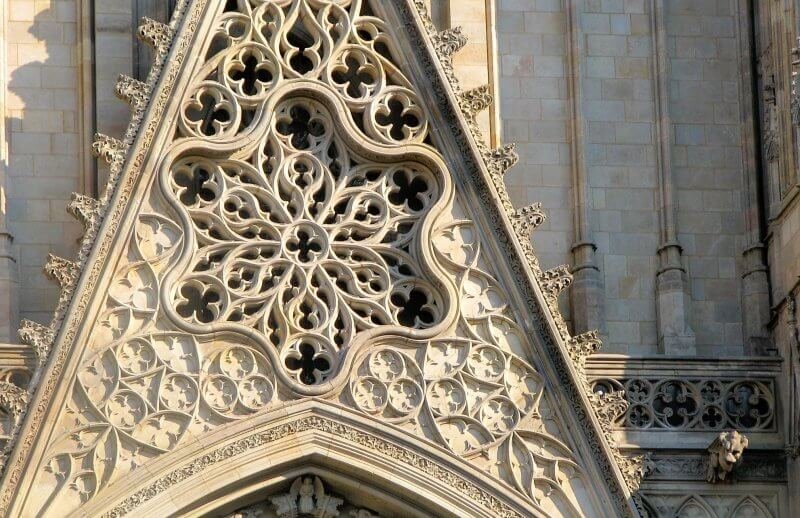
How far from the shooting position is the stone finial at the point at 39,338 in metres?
20.9

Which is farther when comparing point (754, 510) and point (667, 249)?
point (667, 249)

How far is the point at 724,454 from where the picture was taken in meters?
21.3

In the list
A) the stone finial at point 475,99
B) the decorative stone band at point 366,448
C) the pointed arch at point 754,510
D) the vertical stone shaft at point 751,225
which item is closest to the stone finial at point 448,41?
the stone finial at point 475,99

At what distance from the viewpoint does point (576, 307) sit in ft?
73.4

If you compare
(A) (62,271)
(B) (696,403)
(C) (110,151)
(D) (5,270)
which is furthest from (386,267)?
(D) (5,270)

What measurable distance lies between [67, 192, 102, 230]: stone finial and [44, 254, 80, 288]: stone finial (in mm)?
301

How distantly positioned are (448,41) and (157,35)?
6.84ft

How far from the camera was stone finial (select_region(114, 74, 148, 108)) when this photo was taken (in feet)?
70.7

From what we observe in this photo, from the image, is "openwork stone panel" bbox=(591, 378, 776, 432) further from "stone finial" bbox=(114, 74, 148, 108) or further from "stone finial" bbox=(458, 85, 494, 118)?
"stone finial" bbox=(114, 74, 148, 108)

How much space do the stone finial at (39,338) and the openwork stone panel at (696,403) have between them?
3.86m

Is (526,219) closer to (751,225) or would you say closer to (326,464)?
(751,225)

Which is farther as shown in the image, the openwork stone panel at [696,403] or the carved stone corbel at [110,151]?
the openwork stone panel at [696,403]

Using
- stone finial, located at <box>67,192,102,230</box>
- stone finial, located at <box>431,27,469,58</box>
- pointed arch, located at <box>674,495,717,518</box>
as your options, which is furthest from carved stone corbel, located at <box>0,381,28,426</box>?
pointed arch, located at <box>674,495,717,518</box>

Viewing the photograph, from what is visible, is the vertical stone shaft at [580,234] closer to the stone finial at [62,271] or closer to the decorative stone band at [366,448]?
the decorative stone band at [366,448]
